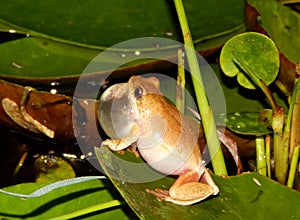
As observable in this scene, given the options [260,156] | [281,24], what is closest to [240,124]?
[260,156]

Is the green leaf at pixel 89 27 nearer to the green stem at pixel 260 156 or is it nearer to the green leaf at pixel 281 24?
the green leaf at pixel 281 24

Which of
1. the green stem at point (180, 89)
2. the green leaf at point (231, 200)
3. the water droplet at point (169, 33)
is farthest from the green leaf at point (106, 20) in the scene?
the green leaf at point (231, 200)

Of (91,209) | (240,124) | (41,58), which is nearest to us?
(91,209)

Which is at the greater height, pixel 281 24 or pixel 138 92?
pixel 281 24

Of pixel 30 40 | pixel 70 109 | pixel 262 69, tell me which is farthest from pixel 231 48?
pixel 30 40

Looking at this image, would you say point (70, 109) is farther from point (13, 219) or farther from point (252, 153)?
point (252, 153)

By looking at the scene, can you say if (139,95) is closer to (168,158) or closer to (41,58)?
(168,158)
